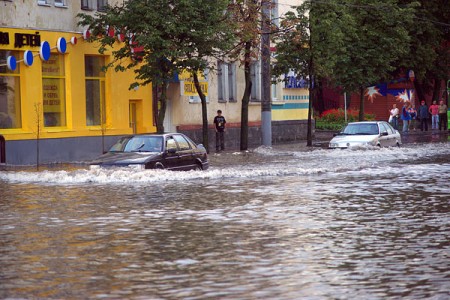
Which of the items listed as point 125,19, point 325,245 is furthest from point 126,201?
point 125,19

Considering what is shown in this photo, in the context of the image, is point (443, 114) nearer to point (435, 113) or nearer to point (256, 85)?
point (435, 113)

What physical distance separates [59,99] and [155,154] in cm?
1283

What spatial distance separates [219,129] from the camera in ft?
142

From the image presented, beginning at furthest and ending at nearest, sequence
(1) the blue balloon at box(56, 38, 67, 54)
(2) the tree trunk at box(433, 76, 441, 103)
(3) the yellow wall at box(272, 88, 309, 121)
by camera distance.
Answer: (2) the tree trunk at box(433, 76, 441, 103) → (3) the yellow wall at box(272, 88, 309, 121) → (1) the blue balloon at box(56, 38, 67, 54)

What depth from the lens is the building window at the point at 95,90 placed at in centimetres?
3794

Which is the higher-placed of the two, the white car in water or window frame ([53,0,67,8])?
window frame ([53,0,67,8])

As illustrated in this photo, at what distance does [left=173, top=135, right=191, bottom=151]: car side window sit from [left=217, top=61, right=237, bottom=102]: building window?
65.8ft

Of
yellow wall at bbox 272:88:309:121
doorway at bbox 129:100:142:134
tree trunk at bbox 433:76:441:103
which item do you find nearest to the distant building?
doorway at bbox 129:100:142:134

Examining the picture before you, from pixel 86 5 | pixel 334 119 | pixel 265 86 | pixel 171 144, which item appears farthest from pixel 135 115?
pixel 334 119

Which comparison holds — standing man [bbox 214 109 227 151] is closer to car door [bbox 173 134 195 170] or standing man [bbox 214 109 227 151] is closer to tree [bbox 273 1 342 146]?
tree [bbox 273 1 342 146]

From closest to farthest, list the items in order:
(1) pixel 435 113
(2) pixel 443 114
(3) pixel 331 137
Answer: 1. (3) pixel 331 137
2. (1) pixel 435 113
3. (2) pixel 443 114

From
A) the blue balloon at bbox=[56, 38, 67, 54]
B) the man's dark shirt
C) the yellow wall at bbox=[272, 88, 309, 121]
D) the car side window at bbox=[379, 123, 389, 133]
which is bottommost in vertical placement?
the car side window at bbox=[379, 123, 389, 133]

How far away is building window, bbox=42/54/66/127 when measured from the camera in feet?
117

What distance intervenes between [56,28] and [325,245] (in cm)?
2514
